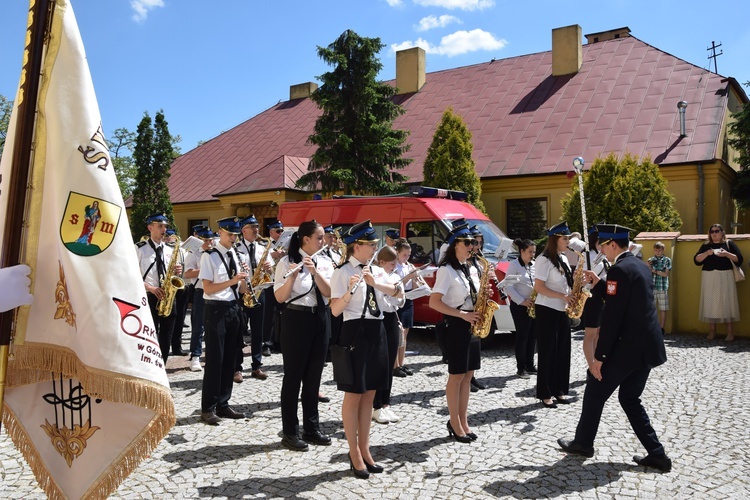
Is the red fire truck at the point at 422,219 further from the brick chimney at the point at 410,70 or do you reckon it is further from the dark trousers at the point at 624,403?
the brick chimney at the point at 410,70

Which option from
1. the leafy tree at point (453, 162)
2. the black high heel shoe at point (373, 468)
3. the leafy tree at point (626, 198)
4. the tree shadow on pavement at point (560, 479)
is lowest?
the tree shadow on pavement at point (560, 479)

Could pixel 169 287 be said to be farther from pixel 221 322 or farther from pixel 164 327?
pixel 221 322

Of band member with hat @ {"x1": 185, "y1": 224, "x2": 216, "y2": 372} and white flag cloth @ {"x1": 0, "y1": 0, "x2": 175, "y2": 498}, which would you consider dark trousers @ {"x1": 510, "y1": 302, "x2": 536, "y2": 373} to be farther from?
white flag cloth @ {"x1": 0, "y1": 0, "x2": 175, "y2": 498}

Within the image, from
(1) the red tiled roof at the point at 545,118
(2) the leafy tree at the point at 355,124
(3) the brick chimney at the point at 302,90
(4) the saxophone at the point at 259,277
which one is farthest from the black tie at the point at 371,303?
(3) the brick chimney at the point at 302,90

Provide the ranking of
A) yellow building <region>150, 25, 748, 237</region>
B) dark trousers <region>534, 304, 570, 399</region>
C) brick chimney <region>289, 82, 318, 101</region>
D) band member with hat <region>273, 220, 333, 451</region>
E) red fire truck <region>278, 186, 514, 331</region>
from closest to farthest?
band member with hat <region>273, 220, 333, 451</region>, dark trousers <region>534, 304, 570, 399</region>, red fire truck <region>278, 186, 514, 331</region>, yellow building <region>150, 25, 748, 237</region>, brick chimney <region>289, 82, 318, 101</region>

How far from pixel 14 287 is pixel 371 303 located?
3.12 meters

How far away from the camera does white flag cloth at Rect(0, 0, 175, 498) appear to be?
106 inches

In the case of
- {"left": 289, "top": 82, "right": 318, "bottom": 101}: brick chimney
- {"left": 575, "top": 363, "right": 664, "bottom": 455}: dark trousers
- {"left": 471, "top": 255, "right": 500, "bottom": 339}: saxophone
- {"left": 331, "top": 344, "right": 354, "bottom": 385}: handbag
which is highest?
{"left": 289, "top": 82, "right": 318, "bottom": 101}: brick chimney

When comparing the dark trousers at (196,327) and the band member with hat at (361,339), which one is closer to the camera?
the band member with hat at (361,339)

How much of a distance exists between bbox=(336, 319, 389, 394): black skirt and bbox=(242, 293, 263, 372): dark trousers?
361cm

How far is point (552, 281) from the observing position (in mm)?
7336

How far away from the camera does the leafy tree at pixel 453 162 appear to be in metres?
20.0

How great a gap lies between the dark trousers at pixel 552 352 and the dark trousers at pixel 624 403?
65.8 inches

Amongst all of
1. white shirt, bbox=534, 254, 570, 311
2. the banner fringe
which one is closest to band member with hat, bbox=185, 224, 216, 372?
white shirt, bbox=534, 254, 570, 311
